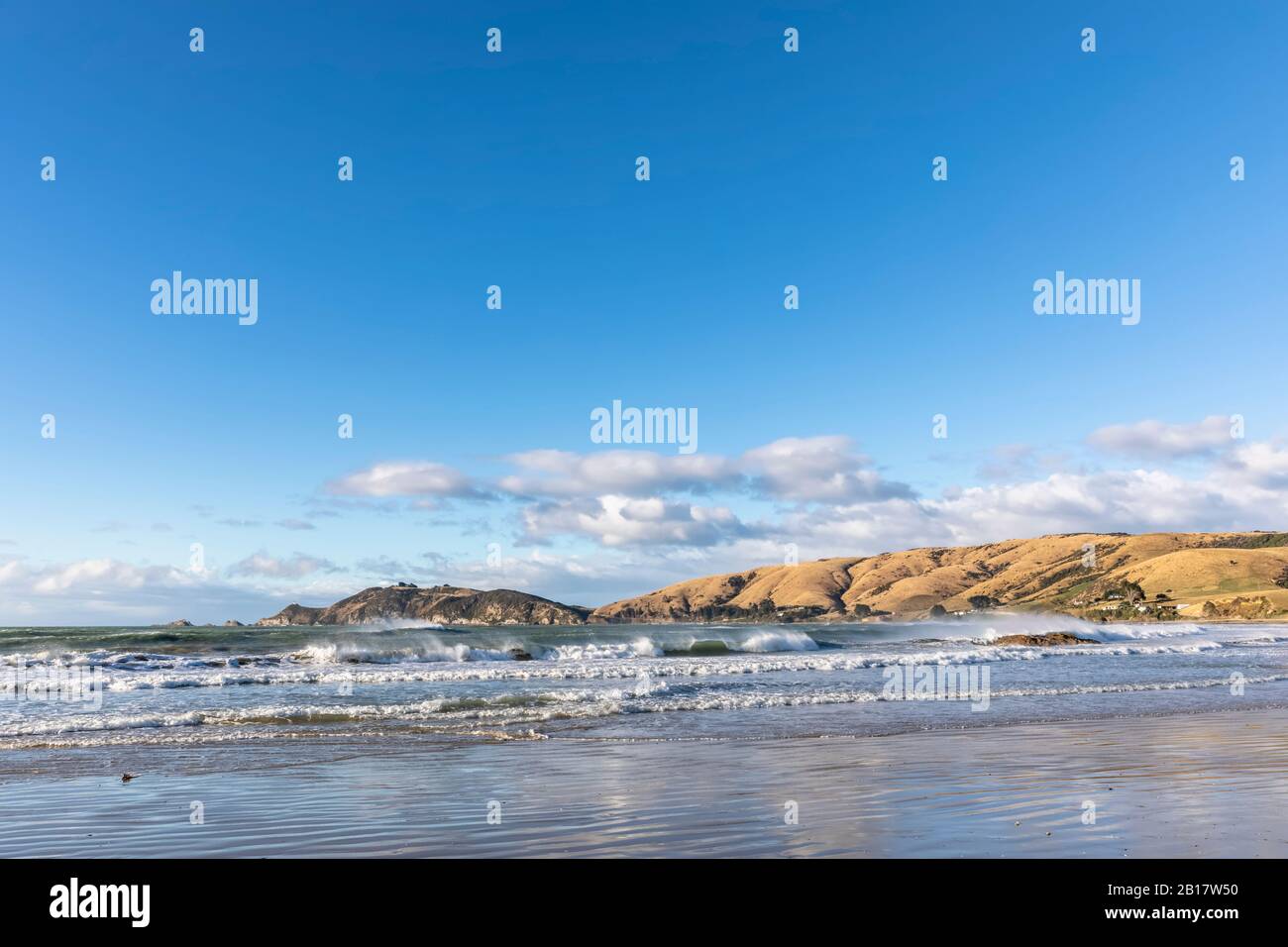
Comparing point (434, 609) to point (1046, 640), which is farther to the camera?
point (434, 609)

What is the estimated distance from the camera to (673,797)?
10.7 metres

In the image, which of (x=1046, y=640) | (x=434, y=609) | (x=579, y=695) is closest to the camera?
(x=579, y=695)

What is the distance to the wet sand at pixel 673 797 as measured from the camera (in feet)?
27.2

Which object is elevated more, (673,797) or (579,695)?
(673,797)

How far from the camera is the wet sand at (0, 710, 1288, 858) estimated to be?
326 inches
